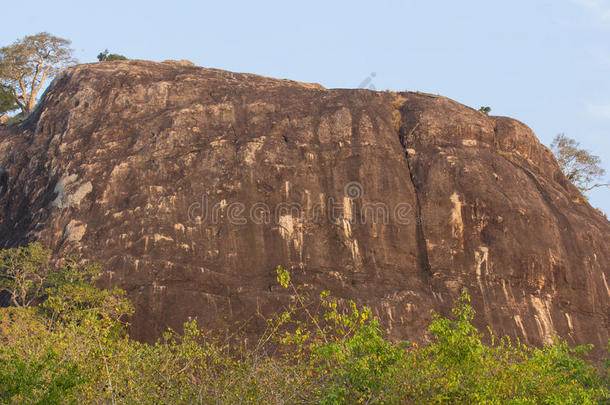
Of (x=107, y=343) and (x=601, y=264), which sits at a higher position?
(x=601, y=264)

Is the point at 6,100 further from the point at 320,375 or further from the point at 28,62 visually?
the point at 320,375

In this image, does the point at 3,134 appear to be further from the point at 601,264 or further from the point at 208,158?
the point at 601,264

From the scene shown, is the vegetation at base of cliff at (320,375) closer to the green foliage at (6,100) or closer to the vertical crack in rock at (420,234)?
the vertical crack in rock at (420,234)

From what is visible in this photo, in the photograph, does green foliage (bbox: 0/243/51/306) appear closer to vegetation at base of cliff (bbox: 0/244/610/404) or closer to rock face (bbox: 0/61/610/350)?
rock face (bbox: 0/61/610/350)

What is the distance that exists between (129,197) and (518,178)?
64.8 feet

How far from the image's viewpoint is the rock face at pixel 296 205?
28266 mm

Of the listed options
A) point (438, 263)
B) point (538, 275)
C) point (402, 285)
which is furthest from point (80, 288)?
point (538, 275)

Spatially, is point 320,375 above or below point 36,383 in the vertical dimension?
above

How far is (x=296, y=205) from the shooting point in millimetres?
30344

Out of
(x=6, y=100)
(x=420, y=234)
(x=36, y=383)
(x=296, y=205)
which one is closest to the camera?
(x=36, y=383)

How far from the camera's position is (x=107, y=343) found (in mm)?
16656

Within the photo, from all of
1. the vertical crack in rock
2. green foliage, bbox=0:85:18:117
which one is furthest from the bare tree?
the vertical crack in rock

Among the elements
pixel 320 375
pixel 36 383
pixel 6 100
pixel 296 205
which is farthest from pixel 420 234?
pixel 6 100

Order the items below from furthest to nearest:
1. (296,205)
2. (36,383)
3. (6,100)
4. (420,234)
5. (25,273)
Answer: (6,100)
(420,234)
(296,205)
(25,273)
(36,383)
